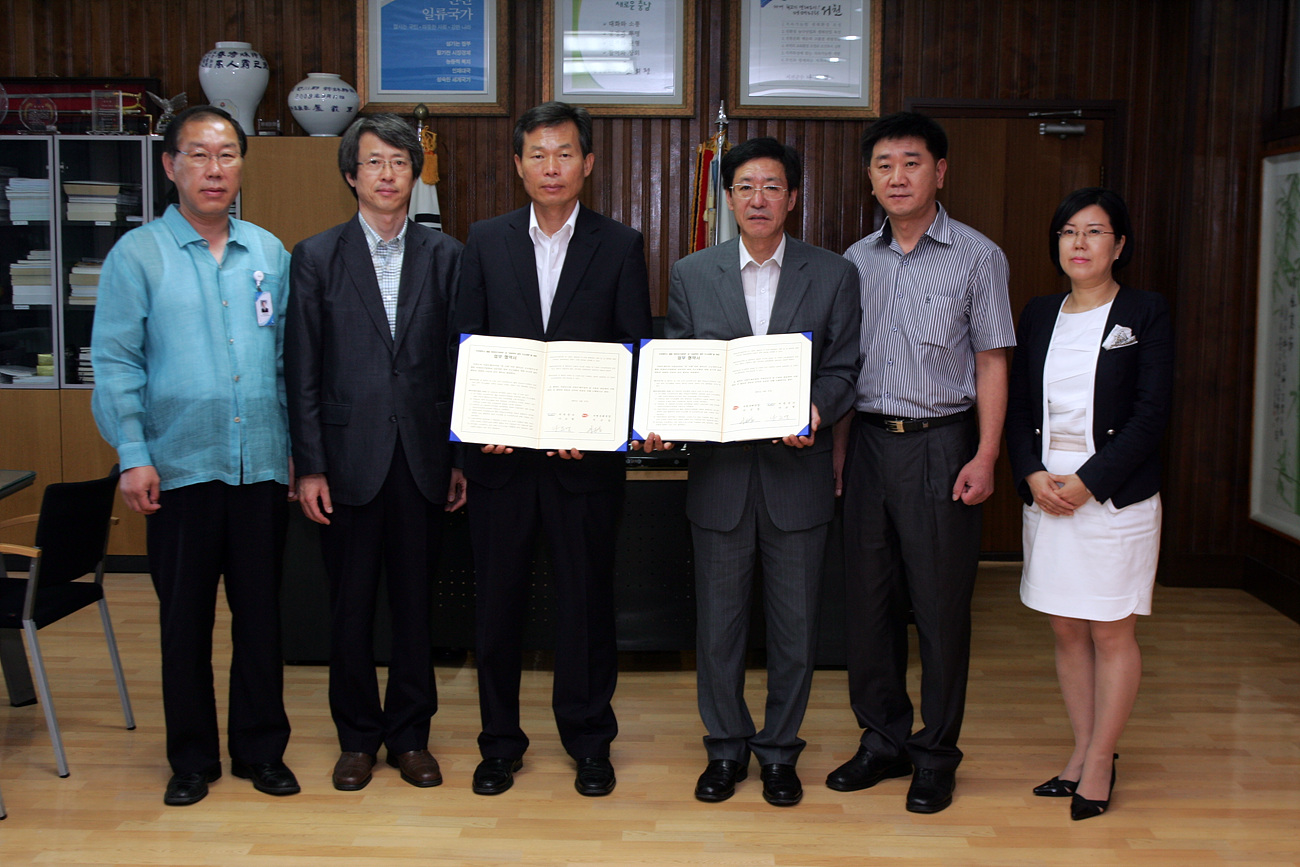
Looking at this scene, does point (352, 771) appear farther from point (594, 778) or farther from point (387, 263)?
point (387, 263)

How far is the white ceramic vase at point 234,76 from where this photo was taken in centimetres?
527

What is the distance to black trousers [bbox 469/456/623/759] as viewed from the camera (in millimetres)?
2785

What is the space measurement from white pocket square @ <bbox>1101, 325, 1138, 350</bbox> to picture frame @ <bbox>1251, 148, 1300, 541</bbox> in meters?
2.72

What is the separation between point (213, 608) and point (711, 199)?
3.27m

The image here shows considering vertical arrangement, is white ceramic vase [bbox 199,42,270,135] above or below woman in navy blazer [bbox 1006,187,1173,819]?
above

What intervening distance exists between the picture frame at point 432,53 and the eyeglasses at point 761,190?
3175mm

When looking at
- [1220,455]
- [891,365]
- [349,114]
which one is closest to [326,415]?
[891,365]

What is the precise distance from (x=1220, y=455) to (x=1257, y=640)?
1.15m

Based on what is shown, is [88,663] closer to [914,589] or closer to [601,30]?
[914,589]

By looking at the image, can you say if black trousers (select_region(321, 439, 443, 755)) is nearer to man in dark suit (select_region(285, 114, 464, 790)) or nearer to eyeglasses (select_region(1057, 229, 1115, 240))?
man in dark suit (select_region(285, 114, 464, 790))

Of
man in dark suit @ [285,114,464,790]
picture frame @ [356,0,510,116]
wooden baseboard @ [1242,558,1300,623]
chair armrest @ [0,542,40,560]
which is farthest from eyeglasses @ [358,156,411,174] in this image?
wooden baseboard @ [1242,558,1300,623]

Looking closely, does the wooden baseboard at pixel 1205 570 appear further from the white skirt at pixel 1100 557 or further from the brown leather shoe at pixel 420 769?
the brown leather shoe at pixel 420 769

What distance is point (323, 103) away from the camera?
5277 mm

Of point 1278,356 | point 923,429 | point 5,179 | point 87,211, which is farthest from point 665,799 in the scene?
point 5,179
